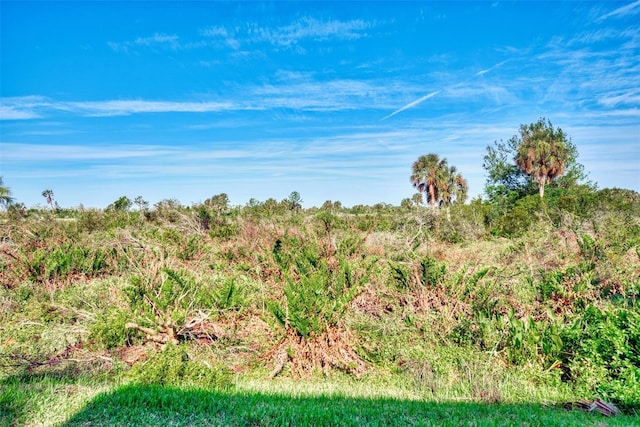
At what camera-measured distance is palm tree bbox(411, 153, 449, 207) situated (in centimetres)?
3019

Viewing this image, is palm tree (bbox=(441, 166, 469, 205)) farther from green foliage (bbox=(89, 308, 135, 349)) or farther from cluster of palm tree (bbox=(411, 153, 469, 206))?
green foliage (bbox=(89, 308, 135, 349))

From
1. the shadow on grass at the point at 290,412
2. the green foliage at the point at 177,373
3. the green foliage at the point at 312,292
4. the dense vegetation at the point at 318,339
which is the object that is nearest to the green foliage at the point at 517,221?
the dense vegetation at the point at 318,339

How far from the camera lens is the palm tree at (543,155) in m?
28.8

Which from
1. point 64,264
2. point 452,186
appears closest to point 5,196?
point 64,264

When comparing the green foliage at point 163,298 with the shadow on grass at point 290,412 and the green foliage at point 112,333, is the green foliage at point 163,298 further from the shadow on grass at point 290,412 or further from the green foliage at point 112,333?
the shadow on grass at point 290,412

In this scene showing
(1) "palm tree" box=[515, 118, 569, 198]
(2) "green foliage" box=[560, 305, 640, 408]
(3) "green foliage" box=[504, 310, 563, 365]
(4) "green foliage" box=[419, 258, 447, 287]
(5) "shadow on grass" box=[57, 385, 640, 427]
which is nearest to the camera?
(5) "shadow on grass" box=[57, 385, 640, 427]

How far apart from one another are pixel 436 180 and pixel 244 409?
2878 centimetres

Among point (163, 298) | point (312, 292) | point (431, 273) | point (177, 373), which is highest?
point (431, 273)

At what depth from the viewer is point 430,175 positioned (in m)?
30.2

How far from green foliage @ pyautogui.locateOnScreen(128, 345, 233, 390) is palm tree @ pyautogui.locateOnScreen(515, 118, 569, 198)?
29.2 metres

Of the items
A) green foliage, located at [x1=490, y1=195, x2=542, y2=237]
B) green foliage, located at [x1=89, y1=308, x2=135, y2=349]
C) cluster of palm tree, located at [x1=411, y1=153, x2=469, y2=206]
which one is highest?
cluster of palm tree, located at [x1=411, y1=153, x2=469, y2=206]

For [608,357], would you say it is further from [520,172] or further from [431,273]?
[520,172]

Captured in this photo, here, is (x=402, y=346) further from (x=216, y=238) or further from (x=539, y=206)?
(x=539, y=206)

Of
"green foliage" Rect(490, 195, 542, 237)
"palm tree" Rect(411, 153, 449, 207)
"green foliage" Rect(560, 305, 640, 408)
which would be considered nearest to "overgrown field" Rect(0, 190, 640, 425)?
"green foliage" Rect(560, 305, 640, 408)
